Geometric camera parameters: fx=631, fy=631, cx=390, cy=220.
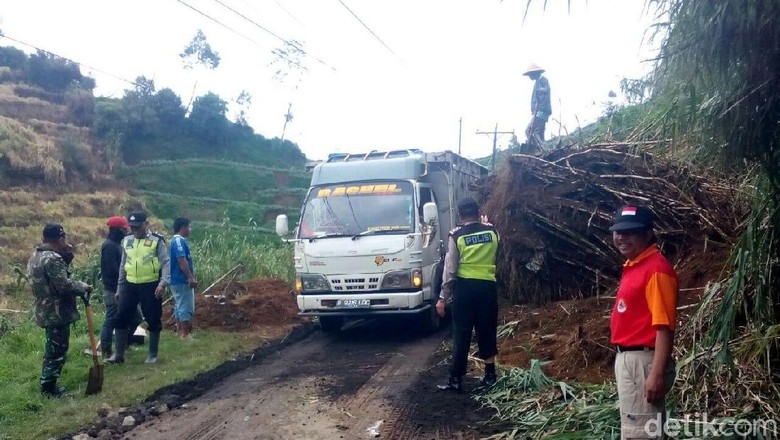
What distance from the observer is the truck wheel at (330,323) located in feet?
32.5

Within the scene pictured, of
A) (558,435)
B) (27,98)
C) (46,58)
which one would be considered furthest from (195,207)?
(558,435)

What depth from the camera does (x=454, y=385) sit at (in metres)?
6.25

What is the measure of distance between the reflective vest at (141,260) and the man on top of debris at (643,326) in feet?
19.8

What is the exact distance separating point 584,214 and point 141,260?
5.81 meters

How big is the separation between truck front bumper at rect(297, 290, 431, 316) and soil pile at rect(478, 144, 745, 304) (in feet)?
5.59

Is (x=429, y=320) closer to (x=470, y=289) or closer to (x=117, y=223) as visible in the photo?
(x=470, y=289)

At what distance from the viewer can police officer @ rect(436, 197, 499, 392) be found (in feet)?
20.3

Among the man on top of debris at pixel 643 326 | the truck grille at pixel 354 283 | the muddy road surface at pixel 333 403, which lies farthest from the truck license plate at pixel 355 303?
the man on top of debris at pixel 643 326

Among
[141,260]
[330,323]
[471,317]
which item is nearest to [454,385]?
[471,317]

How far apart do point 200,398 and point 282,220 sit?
142 inches

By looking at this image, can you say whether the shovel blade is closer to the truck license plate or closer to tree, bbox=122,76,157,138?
the truck license plate

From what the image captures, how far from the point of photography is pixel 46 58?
137 ft

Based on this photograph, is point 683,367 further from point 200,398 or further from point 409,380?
point 200,398

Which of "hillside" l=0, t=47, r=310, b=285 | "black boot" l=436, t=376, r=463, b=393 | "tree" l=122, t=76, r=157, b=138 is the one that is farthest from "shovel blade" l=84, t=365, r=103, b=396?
"tree" l=122, t=76, r=157, b=138
